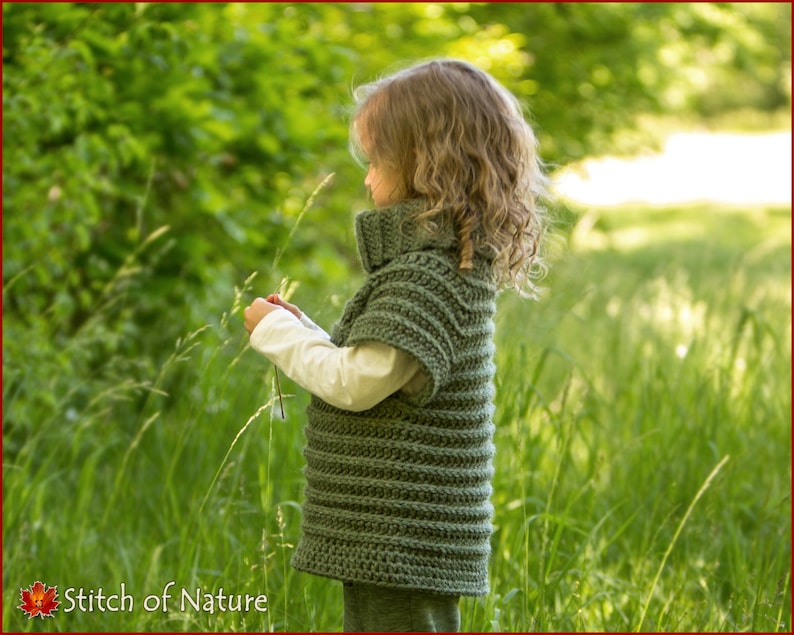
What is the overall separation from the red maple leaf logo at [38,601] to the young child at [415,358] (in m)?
0.91

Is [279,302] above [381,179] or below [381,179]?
below

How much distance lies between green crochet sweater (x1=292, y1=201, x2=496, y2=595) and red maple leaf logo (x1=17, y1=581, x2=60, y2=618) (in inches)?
36.0

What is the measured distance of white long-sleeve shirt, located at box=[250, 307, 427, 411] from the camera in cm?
193

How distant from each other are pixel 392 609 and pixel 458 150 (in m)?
0.87

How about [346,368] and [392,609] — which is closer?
[346,368]

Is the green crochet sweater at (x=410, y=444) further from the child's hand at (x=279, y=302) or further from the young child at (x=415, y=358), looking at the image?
the child's hand at (x=279, y=302)

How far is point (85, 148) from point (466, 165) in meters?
1.93

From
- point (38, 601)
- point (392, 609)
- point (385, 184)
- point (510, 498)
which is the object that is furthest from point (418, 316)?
point (38, 601)

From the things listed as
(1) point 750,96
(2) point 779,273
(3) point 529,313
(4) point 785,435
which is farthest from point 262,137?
(1) point 750,96

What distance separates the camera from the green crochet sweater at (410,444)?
6.46ft

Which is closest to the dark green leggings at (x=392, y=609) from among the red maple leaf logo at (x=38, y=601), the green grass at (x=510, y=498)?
the green grass at (x=510, y=498)

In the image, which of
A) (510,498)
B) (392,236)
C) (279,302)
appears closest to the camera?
(392,236)

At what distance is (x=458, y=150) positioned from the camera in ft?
6.62

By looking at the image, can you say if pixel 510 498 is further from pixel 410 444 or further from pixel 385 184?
pixel 385 184
